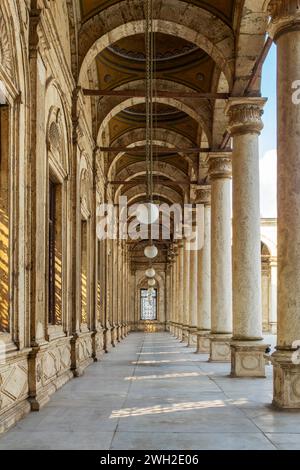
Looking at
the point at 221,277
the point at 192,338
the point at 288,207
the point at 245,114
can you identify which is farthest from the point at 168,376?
the point at 192,338

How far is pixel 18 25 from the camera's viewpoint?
31.0ft

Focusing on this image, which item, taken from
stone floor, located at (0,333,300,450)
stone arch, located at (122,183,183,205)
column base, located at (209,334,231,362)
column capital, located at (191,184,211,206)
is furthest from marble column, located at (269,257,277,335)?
stone floor, located at (0,333,300,450)

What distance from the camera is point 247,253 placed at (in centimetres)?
1450

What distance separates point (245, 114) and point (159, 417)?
815cm

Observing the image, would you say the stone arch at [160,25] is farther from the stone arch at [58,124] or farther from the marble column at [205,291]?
the marble column at [205,291]

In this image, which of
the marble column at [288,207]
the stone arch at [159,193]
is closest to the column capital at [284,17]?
the marble column at [288,207]

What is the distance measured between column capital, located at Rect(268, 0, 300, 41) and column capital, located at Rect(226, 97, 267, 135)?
464cm

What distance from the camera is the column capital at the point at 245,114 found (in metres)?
14.8

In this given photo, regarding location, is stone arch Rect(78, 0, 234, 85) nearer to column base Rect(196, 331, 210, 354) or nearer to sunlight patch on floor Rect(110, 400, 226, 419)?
sunlight patch on floor Rect(110, 400, 226, 419)

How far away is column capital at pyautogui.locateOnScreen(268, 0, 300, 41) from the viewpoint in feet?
32.2

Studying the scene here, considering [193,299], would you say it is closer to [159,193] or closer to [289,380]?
[159,193]

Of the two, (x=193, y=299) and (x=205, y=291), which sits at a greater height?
(x=205, y=291)
